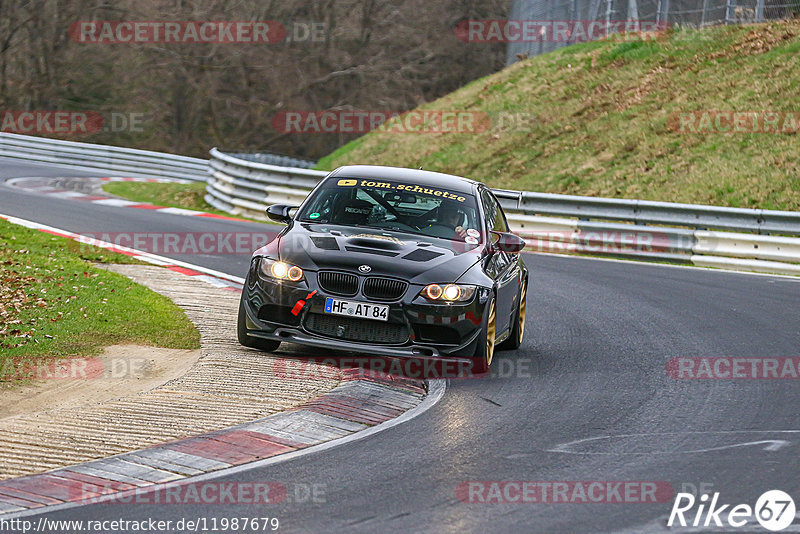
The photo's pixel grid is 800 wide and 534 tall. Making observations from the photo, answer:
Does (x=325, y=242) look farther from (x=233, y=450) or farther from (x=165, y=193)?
(x=165, y=193)

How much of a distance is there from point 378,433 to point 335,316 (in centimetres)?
185

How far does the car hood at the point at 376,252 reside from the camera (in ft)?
28.5

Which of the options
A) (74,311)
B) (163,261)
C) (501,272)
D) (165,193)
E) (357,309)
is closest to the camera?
(357,309)

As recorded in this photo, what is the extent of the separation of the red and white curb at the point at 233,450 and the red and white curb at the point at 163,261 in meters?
5.03

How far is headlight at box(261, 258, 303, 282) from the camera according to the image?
8734 millimetres

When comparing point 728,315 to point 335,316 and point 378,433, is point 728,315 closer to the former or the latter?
Result: point 335,316

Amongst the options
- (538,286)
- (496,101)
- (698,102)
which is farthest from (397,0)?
(538,286)

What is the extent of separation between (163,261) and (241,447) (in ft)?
28.1

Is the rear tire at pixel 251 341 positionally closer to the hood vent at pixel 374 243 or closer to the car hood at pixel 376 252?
the car hood at pixel 376 252

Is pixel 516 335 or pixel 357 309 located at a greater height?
pixel 357 309

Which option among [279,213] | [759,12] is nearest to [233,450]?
[279,213]

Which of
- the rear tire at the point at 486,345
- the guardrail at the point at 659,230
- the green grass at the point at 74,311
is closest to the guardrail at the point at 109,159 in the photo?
the guardrail at the point at 659,230

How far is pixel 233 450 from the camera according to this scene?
6.33 m

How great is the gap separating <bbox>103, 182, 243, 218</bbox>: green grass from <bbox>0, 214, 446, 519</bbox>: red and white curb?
17554 millimetres
